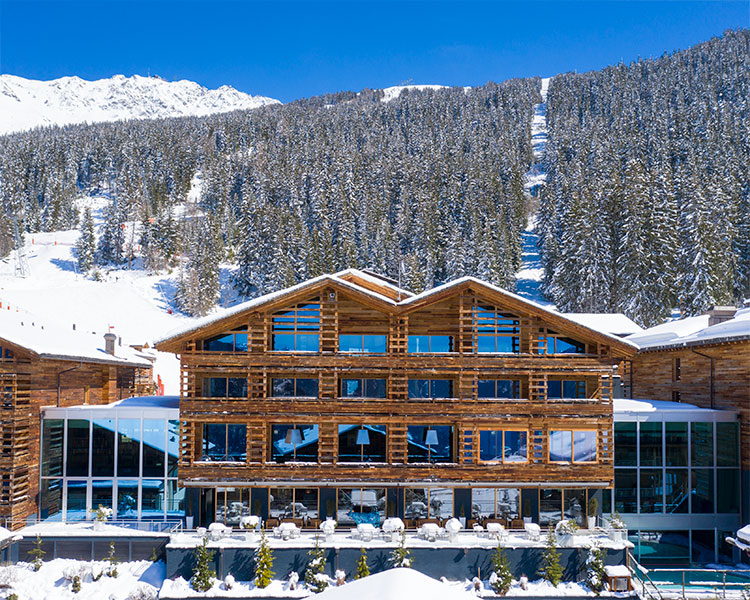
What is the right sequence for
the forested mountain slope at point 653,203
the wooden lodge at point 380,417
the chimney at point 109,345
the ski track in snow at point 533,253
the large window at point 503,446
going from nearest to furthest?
1. the wooden lodge at point 380,417
2. the large window at point 503,446
3. the chimney at point 109,345
4. the forested mountain slope at point 653,203
5. the ski track in snow at point 533,253

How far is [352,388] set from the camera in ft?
77.4

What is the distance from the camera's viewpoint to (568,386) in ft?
79.1

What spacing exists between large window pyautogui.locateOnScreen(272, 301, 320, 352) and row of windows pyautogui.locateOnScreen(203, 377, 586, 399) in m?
1.14

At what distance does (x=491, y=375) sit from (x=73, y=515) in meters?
16.1

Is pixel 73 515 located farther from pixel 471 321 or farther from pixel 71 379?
pixel 471 321

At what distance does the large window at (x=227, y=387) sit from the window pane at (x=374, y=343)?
4.48m

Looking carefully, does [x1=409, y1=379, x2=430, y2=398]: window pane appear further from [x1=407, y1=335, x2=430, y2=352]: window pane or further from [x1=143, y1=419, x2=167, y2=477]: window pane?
[x1=143, y1=419, x2=167, y2=477]: window pane

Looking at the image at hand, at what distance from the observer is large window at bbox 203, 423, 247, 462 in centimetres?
2288

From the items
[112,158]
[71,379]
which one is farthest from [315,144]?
[71,379]

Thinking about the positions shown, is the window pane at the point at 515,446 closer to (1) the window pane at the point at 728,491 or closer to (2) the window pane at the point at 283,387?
(1) the window pane at the point at 728,491

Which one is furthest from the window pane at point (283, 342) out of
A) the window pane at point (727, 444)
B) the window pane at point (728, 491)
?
the window pane at point (728, 491)

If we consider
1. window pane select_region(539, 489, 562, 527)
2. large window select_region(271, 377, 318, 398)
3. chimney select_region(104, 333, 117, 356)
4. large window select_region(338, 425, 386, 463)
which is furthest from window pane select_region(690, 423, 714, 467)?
chimney select_region(104, 333, 117, 356)

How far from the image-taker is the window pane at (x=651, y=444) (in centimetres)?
2433

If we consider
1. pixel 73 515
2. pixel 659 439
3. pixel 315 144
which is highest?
pixel 315 144
